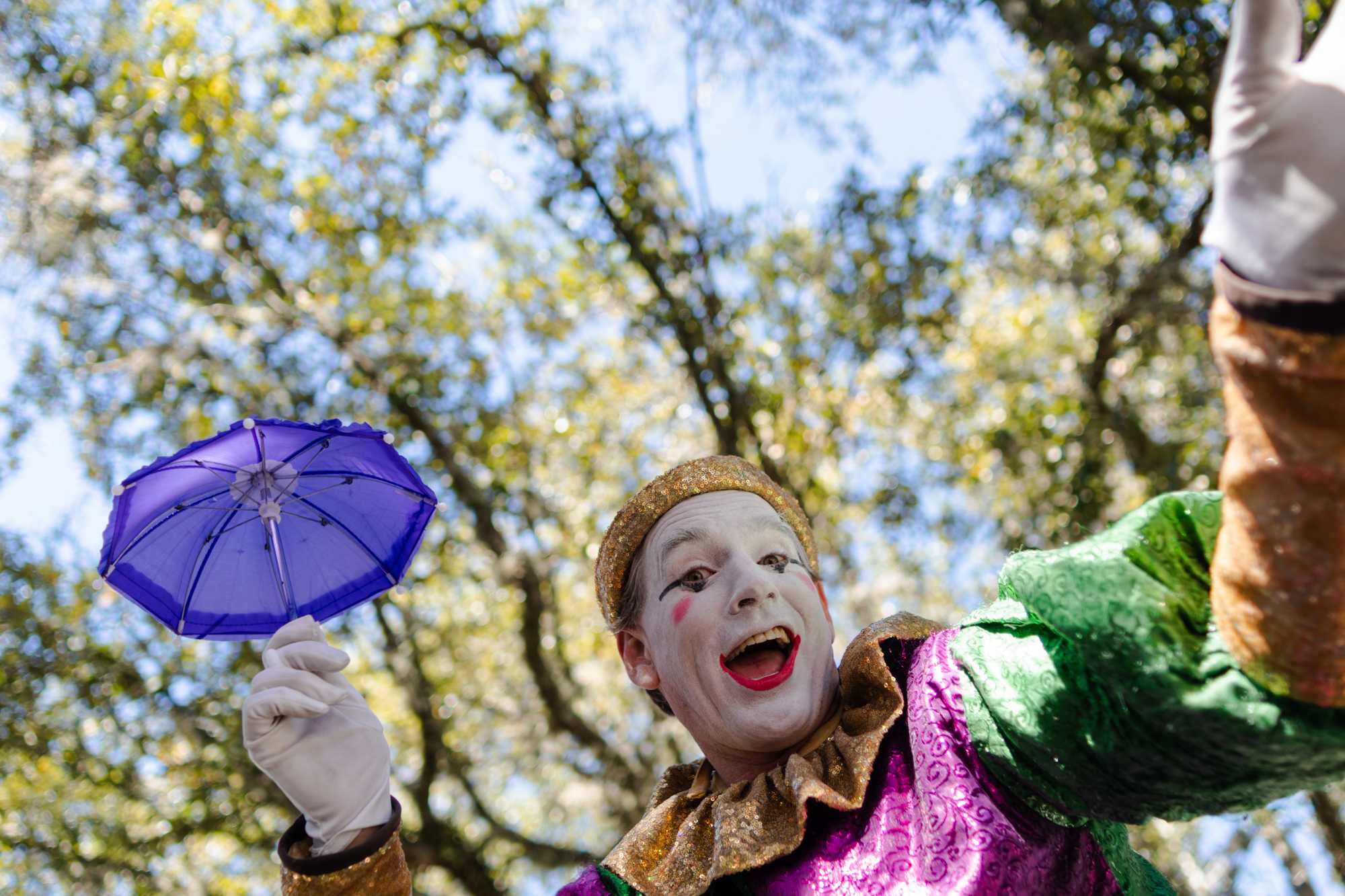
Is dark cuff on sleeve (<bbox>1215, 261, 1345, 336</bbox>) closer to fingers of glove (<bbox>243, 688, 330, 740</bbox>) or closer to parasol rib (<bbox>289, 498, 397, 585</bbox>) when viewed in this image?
fingers of glove (<bbox>243, 688, 330, 740</bbox>)

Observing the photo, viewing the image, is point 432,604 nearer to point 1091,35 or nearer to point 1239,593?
point 1091,35

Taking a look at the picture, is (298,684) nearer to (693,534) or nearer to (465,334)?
(693,534)

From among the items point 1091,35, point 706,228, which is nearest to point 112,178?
point 706,228

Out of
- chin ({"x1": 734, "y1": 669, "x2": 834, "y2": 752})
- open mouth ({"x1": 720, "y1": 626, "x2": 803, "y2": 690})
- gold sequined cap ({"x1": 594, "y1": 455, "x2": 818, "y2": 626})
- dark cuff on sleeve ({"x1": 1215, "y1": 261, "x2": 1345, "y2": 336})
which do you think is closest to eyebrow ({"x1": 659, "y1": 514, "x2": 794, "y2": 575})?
gold sequined cap ({"x1": 594, "y1": 455, "x2": 818, "y2": 626})

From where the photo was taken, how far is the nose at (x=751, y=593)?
226 cm

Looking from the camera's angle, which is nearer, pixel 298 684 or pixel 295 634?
pixel 298 684

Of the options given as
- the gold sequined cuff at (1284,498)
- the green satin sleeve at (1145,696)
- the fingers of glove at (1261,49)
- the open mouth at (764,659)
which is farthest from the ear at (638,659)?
the fingers of glove at (1261,49)

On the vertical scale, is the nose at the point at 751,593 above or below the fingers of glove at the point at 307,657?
below

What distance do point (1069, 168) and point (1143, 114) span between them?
1.51 m

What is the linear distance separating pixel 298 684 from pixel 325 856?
0.33 metres

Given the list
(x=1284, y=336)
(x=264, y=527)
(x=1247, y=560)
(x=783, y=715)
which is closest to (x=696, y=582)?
(x=783, y=715)

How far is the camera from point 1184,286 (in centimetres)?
657

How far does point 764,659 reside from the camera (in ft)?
7.48

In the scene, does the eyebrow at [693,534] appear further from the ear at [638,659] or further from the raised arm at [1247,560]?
the raised arm at [1247,560]
